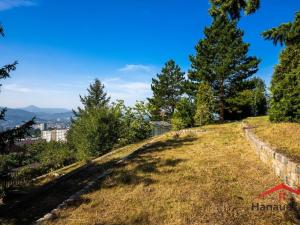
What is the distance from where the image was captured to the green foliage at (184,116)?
2930 centimetres

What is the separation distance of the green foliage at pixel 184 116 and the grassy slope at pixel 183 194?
17566 mm

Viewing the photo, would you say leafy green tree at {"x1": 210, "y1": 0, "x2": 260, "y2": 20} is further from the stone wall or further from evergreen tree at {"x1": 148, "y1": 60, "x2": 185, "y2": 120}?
evergreen tree at {"x1": 148, "y1": 60, "x2": 185, "y2": 120}

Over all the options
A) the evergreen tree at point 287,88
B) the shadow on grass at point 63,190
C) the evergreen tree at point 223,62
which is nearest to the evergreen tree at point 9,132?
the shadow on grass at point 63,190

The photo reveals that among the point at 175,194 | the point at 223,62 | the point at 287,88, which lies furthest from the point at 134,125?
the point at 175,194

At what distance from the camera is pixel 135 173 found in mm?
10430

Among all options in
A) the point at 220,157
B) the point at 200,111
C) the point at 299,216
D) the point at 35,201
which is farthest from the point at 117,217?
the point at 200,111

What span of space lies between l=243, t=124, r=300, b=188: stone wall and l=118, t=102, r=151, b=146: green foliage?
26.8 metres

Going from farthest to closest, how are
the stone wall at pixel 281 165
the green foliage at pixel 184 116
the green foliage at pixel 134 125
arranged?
1. the green foliage at pixel 134 125
2. the green foliage at pixel 184 116
3. the stone wall at pixel 281 165

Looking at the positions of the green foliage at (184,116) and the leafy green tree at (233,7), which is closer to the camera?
the leafy green tree at (233,7)

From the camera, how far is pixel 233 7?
10.1 meters

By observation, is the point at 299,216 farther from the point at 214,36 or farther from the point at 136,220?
the point at 214,36

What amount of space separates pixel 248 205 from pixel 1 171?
10.7 metres

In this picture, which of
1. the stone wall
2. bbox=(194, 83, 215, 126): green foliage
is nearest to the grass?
the stone wall

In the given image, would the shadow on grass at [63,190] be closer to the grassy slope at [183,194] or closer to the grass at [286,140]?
the grassy slope at [183,194]
